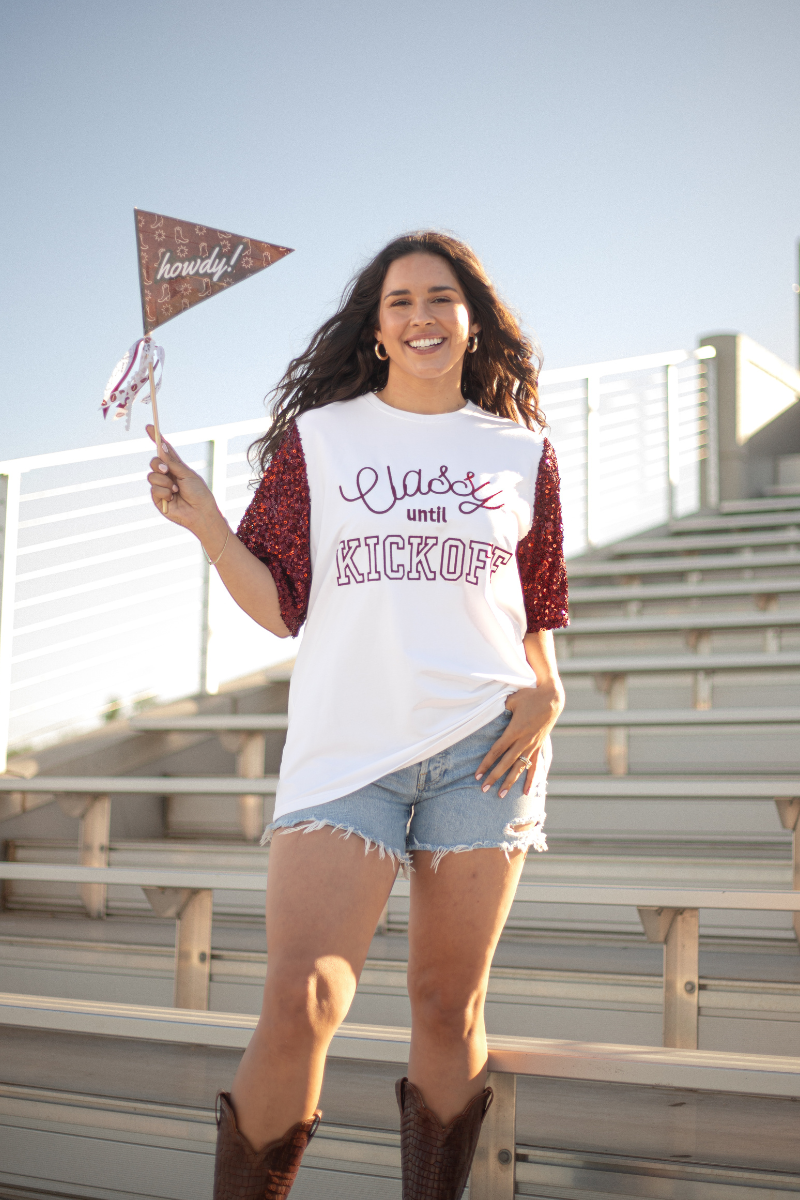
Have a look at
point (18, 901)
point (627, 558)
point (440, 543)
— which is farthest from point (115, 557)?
point (627, 558)

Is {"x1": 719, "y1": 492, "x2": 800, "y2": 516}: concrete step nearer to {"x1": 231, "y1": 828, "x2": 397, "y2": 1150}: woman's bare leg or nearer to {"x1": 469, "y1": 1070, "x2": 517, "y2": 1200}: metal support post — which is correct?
{"x1": 469, "y1": 1070, "x2": 517, "y2": 1200}: metal support post

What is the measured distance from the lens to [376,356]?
67.9 inches

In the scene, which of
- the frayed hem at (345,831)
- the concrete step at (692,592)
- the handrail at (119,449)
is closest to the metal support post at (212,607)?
the handrail at (119,449)

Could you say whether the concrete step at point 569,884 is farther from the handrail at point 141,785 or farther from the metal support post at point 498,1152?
the metal support post at point 498,1152

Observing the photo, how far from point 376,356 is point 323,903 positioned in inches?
32.8

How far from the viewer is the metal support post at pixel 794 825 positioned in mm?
2525

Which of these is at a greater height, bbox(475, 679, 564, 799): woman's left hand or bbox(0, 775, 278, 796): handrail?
bbox(475, 679, 564, 799): woman's left hand

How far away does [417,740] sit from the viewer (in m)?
1.42

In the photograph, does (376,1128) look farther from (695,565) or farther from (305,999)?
(695,565)

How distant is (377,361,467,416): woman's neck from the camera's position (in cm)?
160

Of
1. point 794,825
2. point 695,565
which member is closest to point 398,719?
point 794,825

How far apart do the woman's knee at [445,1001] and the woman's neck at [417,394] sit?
0.77m

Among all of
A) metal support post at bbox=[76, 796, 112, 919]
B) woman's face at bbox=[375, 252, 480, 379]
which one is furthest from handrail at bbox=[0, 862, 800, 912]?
woman's face at bbox=[375, 252, 480, 379]

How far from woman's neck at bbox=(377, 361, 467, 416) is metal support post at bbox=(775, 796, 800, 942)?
1.45 metres
